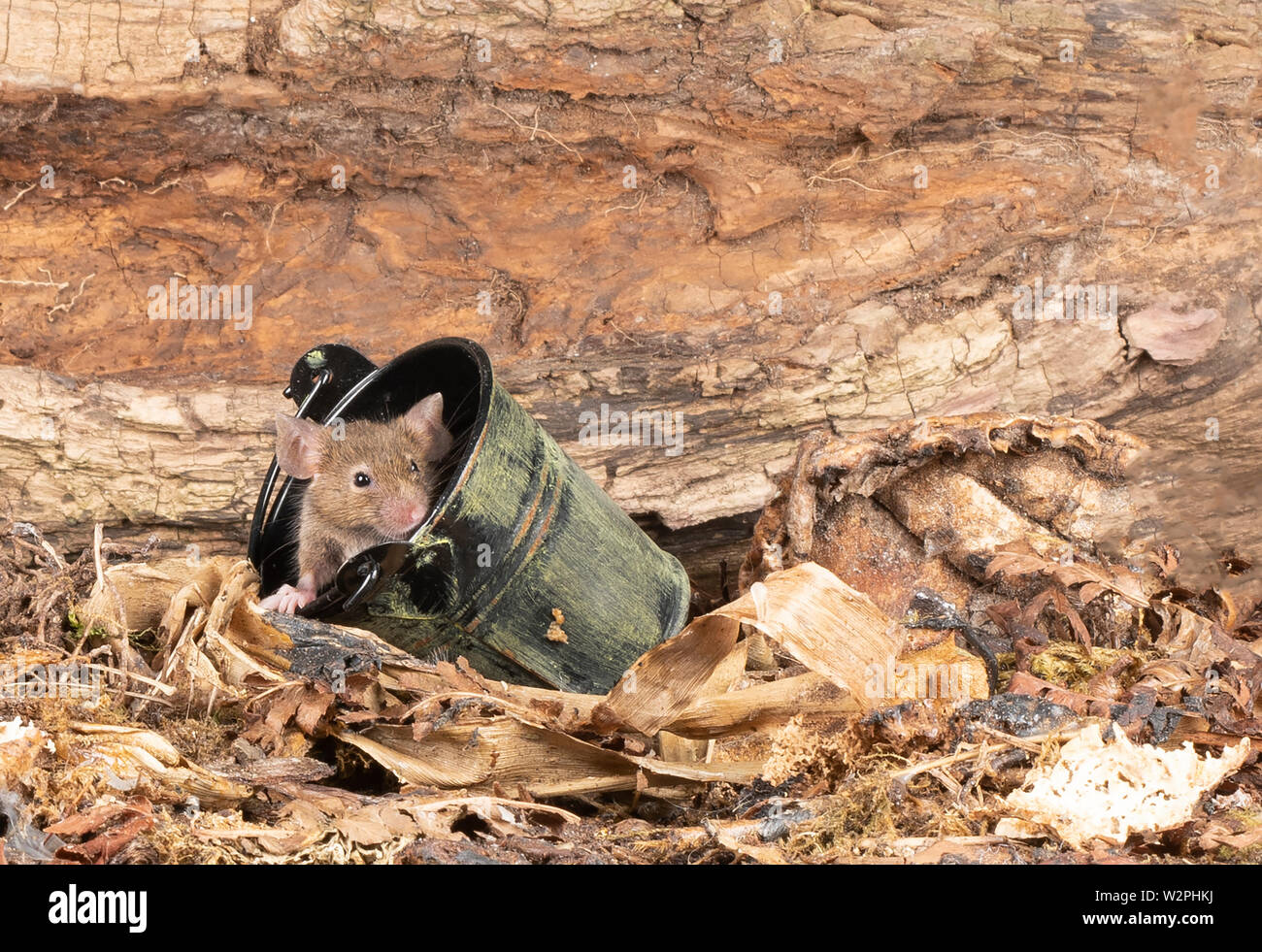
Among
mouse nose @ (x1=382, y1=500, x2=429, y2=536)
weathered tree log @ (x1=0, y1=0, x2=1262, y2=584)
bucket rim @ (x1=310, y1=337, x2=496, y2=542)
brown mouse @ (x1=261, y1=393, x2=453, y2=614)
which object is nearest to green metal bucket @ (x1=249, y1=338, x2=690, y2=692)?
bucket rim @ (x1=310, y1=337, x2=496, y2=542)

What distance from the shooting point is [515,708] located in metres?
3.06

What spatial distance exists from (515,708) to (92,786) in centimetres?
100

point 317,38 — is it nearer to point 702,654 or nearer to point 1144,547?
point 702,654

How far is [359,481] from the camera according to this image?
4355mm

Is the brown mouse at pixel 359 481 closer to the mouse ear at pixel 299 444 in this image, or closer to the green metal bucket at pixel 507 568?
the mouse ear at pixel 299 444

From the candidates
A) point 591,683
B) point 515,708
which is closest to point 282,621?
point 515,708

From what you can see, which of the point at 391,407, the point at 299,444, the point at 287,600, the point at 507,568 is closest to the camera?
the point at 507,568

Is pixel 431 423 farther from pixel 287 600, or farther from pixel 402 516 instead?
pixel 287 600

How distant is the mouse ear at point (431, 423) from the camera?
4344 millimetres

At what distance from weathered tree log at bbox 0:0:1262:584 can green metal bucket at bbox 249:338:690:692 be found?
3.25 feet

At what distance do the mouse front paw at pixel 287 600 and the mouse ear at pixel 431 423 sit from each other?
27.1 inches

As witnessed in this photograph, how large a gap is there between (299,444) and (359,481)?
253 millimetres

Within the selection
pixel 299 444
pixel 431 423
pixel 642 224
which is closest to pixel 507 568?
pixel 431 423

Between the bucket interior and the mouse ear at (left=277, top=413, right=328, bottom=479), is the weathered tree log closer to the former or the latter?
the bucket interior
